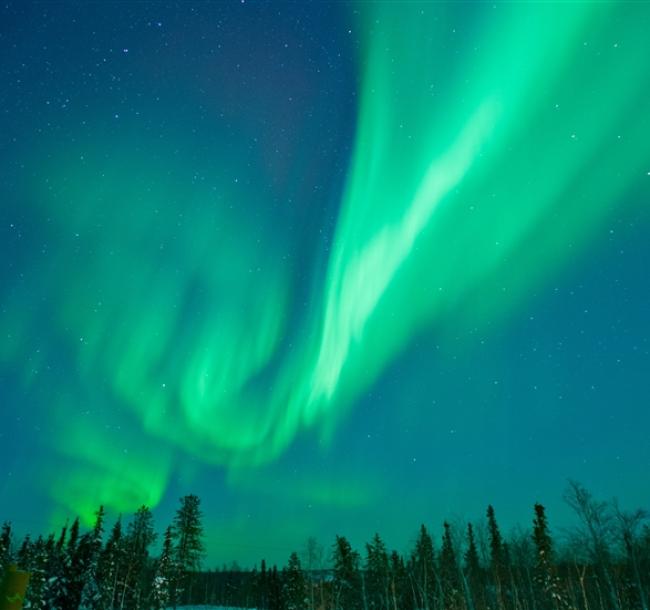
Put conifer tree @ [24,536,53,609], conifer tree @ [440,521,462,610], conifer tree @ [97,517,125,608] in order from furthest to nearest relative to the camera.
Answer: conifer tree @ [440,521,462,610], conifer tree @ [97,517,125,608], conifer tree @ [24,536,53,609]

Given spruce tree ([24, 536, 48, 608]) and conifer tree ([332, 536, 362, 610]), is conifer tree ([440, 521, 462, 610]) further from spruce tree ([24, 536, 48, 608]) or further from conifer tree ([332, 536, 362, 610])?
spruce tree ([24, 536, 48, 608])

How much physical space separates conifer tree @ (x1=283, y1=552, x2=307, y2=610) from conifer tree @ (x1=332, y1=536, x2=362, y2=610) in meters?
4.60

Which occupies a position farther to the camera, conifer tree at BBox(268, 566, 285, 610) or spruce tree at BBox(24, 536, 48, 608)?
conifer tree at BBox(268, 566, 285, 610)

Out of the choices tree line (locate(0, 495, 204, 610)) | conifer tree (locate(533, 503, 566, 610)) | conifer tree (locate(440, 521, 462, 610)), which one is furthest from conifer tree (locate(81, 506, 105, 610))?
conifer tree (locate(533, 503, 566, 610))

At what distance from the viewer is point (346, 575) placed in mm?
76938

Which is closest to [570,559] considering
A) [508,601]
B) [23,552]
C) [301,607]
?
[508,601]

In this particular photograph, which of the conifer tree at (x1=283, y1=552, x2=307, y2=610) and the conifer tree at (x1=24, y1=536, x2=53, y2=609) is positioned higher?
the conifer tree at (x1=283, y1=552, x2=307, y2=610)

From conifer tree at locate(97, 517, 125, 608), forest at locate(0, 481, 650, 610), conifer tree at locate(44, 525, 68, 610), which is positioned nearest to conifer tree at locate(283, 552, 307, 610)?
forest at locate(0, 481, 650, 610)

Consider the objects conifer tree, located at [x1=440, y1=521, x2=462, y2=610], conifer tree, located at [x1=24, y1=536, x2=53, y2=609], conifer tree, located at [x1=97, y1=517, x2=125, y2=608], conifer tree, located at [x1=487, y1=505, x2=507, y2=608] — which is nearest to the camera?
→ conifer tree, located at [x1=24, y1=536, x2=53, y2=609]

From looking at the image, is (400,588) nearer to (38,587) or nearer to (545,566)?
(545,566)

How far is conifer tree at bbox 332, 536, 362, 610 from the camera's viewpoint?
7675 cm

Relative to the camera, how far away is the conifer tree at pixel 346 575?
76.8 m

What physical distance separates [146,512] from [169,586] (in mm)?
8794

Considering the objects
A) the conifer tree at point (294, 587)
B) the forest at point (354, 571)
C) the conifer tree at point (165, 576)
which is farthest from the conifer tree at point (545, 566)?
the conifer tree at point (165, 576)
